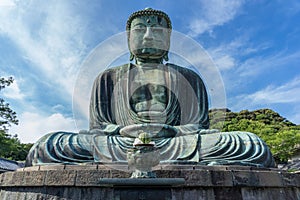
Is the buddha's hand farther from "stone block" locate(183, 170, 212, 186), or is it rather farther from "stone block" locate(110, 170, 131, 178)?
"stone block" locate(183, 170, 212, 186)

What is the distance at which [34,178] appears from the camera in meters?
4.36

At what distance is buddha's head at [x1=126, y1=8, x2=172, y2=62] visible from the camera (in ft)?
25.5

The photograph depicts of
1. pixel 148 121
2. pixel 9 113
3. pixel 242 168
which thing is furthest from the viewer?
pixel 9 113

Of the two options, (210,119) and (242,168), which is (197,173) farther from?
(210,119)

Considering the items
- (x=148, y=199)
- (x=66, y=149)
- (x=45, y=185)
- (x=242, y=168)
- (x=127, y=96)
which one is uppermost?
(x=127, y=96)

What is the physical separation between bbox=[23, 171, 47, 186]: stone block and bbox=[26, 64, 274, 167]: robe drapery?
0.70 meters

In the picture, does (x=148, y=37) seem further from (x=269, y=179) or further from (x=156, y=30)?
(x=269, y=179)

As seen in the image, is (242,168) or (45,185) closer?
(45,185)

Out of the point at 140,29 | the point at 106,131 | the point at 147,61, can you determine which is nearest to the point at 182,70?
the point at 147,61

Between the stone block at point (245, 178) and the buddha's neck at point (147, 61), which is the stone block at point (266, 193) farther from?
the buddha's neck at point (147, 61)

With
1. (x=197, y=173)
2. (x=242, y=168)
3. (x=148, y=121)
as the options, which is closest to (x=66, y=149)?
Result: (x=148, y=121)

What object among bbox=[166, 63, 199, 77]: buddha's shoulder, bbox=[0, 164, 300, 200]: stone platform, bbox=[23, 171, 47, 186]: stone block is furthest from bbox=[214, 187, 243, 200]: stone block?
bbox=[166, 63, 199, 77]: buddha's shoulder

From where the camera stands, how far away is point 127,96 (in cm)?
716

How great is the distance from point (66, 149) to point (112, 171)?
5.05ft
